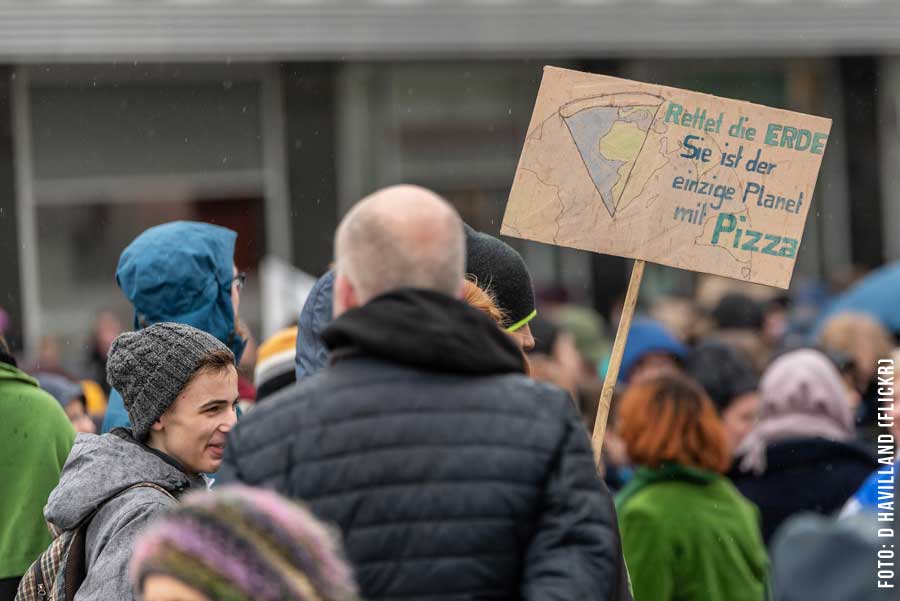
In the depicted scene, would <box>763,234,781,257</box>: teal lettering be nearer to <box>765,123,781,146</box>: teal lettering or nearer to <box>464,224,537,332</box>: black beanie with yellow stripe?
<box>765,123,781,146</box>: teal lettering

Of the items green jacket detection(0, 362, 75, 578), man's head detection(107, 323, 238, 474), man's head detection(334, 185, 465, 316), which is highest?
man's head detection(334, 185, 465, 316)

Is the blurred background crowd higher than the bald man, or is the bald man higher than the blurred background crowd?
the bald man

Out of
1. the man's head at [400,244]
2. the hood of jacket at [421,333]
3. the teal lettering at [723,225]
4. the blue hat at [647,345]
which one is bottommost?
the blue hat at [647,345]

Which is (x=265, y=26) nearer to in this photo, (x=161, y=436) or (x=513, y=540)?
(x=161, y=436)

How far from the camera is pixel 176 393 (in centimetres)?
366

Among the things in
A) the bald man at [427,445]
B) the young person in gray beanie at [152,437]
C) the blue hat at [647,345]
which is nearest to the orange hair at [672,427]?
the young person in gray beanie at [152,437]

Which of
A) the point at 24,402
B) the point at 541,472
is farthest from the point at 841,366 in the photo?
the point at 541,472

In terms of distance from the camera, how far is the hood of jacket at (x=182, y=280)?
4.32m

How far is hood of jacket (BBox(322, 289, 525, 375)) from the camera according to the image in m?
2.70

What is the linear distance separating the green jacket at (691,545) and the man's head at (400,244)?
2495mm

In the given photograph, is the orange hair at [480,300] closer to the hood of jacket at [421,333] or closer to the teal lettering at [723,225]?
the teal lettering at [723,225]

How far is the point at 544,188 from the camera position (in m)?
3.91

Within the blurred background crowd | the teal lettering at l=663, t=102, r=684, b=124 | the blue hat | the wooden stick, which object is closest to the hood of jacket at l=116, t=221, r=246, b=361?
the wooden stick

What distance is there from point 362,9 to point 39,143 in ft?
10.9
